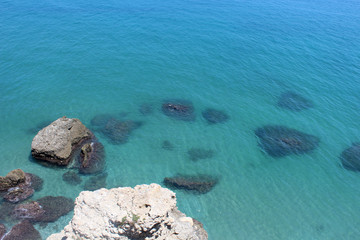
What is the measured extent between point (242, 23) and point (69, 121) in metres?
51.2

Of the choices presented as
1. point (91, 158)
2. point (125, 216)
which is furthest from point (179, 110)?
point (125, 216)

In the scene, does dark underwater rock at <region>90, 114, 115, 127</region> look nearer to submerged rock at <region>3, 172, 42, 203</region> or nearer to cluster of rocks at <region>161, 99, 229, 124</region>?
cluster of rocks at <region>161, 99, 229, 124</region>

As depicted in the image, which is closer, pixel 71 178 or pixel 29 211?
pixel 29 211

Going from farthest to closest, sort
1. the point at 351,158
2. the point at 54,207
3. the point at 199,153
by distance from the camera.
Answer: the point at 351,158, the point at 199,153, the point at 54,207

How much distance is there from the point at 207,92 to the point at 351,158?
69.8 ft

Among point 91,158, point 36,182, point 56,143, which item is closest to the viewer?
point 36,182

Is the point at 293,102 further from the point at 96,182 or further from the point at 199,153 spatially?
the point at 96,182

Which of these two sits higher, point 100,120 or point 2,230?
point 100,120

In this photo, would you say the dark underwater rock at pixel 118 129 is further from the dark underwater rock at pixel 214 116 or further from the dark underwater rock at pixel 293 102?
the dark underwater rock at pixel 293 102

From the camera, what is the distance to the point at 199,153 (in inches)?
1339

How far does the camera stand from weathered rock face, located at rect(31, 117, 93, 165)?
29.7 m

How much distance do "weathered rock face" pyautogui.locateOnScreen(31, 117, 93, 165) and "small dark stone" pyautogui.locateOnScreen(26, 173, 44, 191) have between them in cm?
217

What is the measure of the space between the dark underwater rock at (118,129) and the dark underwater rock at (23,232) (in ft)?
42.4

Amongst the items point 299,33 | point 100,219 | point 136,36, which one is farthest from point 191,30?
point 100,219
